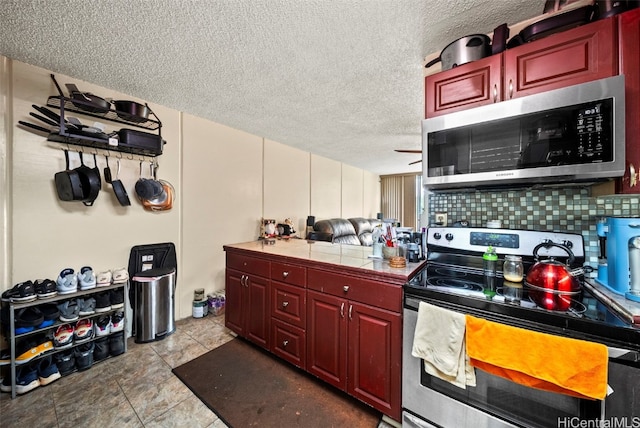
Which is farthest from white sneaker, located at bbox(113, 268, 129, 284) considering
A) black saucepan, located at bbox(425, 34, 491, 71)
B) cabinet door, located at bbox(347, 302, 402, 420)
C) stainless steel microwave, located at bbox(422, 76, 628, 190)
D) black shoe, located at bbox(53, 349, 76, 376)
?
black saucepan, located at bbox(425, 34, 491, 71)

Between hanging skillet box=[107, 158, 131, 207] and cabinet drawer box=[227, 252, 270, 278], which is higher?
hanging skillet box=[107, 158, 131, 207]

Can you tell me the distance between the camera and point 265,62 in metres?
1.77

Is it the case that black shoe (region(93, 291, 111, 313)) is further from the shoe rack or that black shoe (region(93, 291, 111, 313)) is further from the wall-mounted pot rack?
the wall-mounted pot rack

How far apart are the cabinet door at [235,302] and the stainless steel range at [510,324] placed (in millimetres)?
1503

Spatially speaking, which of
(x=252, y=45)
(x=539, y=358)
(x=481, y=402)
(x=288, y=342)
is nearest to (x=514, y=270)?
(x=539, y=358)

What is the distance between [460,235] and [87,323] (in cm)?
300

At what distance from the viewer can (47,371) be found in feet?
5.61

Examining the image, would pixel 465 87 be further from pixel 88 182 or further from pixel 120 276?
pixel 120 276

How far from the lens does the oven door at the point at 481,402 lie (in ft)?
2.97

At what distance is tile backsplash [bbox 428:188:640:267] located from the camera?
1264 millimetres

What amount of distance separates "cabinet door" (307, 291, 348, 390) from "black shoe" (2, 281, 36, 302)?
200 cm

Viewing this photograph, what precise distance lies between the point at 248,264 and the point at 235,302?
450 mm

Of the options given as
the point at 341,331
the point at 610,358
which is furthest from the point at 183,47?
the point at 610,358

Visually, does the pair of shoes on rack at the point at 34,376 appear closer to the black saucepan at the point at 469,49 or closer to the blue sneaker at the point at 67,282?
the blue sneaker at the point at 67,282
